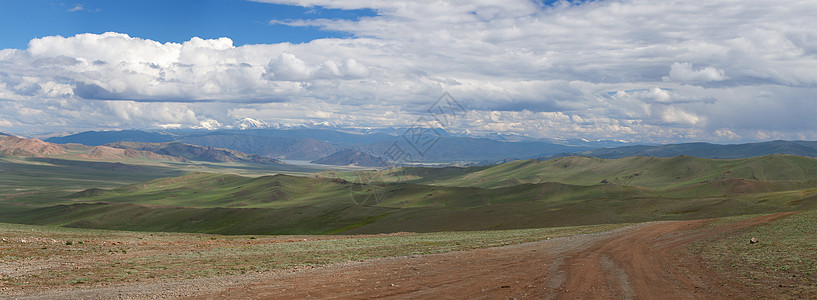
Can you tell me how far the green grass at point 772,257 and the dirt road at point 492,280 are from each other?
115 cm

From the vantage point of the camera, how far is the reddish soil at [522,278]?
19.4m

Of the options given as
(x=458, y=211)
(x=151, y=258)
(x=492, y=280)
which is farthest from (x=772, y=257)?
(x=458, y=211)

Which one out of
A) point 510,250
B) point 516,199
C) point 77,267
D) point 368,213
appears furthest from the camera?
point 516,199

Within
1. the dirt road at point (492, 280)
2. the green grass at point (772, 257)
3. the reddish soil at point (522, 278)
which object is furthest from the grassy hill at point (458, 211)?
the dirt road at point (492, 280)

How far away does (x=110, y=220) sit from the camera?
5443 inches

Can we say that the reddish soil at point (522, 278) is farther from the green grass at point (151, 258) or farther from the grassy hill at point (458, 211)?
the grassy hill at point (458, 211)

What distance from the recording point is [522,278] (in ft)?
74.4

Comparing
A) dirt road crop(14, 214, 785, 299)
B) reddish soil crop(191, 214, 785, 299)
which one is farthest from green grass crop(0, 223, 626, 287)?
reddish soil crop(191, 214, 785, 299)

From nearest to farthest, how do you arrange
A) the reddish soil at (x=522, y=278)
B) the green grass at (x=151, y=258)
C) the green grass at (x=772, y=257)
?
the green grass at (x=772, y=257) < the reddish soil at (x=522, y=278) < the green grass at (x=151, y=258)

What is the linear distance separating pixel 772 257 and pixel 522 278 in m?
14.6

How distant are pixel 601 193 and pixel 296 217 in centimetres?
10248

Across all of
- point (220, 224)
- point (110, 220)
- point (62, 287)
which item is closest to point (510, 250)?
point (62, 287)

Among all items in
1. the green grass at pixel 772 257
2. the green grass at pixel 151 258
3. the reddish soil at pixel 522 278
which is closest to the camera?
the green grass at pixel 772 257

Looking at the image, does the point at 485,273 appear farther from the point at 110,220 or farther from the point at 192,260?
the point at 110,220
